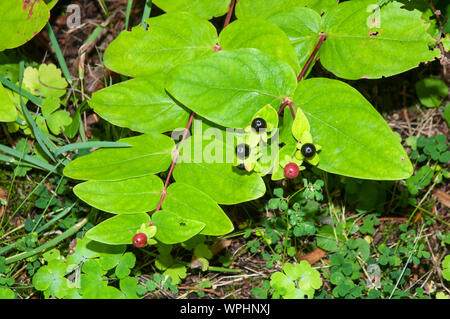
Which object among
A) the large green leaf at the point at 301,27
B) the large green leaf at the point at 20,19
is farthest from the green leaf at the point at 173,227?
the large green leaf at the point at 20,19

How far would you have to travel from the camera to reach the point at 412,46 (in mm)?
2025

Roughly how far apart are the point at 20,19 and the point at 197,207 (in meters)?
1.36

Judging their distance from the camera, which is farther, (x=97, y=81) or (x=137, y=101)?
(x=97, y=81)

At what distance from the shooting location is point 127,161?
204 centimetres

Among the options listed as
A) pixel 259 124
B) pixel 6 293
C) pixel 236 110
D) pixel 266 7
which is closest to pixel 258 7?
pixel 266 7

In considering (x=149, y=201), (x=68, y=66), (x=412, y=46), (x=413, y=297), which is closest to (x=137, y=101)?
(x=149, y=201)

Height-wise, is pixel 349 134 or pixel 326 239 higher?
pixel 349 134

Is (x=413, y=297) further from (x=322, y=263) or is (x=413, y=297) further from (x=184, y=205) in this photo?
(x=184, y=205)

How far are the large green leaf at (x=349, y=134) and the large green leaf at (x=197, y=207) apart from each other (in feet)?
1.64

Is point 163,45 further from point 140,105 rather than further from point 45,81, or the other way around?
point 45,81

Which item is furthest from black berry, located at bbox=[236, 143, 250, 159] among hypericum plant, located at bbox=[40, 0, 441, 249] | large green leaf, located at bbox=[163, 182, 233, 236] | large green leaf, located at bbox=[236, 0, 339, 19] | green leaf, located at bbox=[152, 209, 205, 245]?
large green leaf, located at bbox=[236, 0, 339, 19]

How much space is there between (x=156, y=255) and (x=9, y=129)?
1.18 meters

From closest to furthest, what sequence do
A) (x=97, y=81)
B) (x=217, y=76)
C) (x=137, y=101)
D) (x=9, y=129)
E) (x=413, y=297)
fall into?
(x=217, y=76)
(x=137, y=101)
(x=413, y=297)
(x=9, y=129)
(x=97, y=81)
